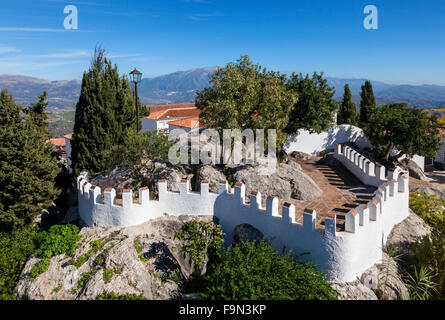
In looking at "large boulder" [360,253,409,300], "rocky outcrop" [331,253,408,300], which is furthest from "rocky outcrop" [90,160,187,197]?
"large boulder" [360,253,409,300]

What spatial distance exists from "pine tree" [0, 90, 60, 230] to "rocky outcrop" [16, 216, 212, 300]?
124 inches

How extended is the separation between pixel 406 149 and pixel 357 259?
14816 millimetres

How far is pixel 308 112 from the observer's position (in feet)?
73.4

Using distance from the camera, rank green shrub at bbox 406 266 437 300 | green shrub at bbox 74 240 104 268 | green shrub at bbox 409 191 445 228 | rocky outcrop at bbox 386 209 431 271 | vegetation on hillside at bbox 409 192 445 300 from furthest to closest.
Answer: green shrub at bbox 409 191 445 228
rocky outcrop at bbox 386 209 431 271
green shrub at bbox 74 240 104 268
vegetation on hillside at bbox 409 192 445 300
green shrub at bbox 406 266 437 300

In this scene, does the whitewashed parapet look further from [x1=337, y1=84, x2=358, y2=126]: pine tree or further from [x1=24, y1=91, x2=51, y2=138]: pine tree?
[x1=24, y1=91, x2=51, y2=138]: pine tree

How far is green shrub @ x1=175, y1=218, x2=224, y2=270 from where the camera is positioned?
12.1m

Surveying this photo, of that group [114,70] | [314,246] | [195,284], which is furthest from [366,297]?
[114,70]

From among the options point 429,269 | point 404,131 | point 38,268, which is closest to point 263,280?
point 429,269

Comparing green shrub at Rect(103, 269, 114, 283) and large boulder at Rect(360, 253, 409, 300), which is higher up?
green shrub at Rect(103, 269, 114, 283)

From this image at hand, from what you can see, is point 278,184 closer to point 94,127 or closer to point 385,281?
point 385,281

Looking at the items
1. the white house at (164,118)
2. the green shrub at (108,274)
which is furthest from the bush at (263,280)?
the white house at (164,118)

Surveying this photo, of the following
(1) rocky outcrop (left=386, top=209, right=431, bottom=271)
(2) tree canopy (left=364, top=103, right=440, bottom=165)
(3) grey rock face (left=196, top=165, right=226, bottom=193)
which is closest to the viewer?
(1) rocky outcrop (left=386, top=209, right=431, bottom=271)

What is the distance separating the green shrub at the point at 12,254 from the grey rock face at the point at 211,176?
30.3 feet
